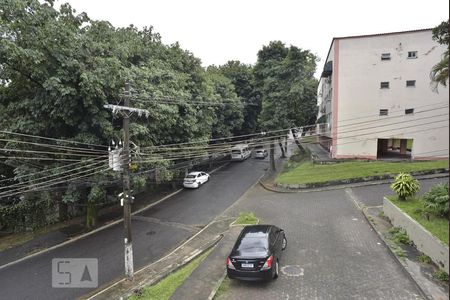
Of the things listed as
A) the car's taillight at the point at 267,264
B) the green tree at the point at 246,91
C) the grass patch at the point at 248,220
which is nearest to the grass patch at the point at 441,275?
the car's taillight at the point at 267,264

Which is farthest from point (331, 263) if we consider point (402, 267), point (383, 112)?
point (383, 112)

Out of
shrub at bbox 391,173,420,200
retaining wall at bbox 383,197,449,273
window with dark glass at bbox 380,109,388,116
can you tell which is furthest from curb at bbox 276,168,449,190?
retaining wall at bbox 383,197,449,273

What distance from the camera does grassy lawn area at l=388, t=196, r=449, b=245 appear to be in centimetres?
935

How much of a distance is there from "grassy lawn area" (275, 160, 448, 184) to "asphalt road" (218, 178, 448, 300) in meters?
3.87

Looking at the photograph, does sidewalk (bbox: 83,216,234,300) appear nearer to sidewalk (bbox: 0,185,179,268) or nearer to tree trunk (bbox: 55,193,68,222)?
sidewalk (bbox: 0,185,179,268)

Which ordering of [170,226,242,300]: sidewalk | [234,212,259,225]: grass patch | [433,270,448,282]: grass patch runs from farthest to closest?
[234,212,259,225]: grass patch → [170,226,242,300]: sidewalk → [433,270,448,282]: grass patch

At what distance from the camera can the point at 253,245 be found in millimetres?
9781

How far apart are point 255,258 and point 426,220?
6.28 m

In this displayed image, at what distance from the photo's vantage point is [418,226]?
10344 millimetres

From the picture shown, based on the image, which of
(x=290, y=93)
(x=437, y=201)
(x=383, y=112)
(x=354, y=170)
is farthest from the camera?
(x=290, y=93)

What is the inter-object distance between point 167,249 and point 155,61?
12.6 meters

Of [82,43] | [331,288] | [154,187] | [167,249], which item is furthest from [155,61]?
[331,288]

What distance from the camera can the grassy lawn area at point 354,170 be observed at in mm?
21158

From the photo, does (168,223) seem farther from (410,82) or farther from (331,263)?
(410,82)
